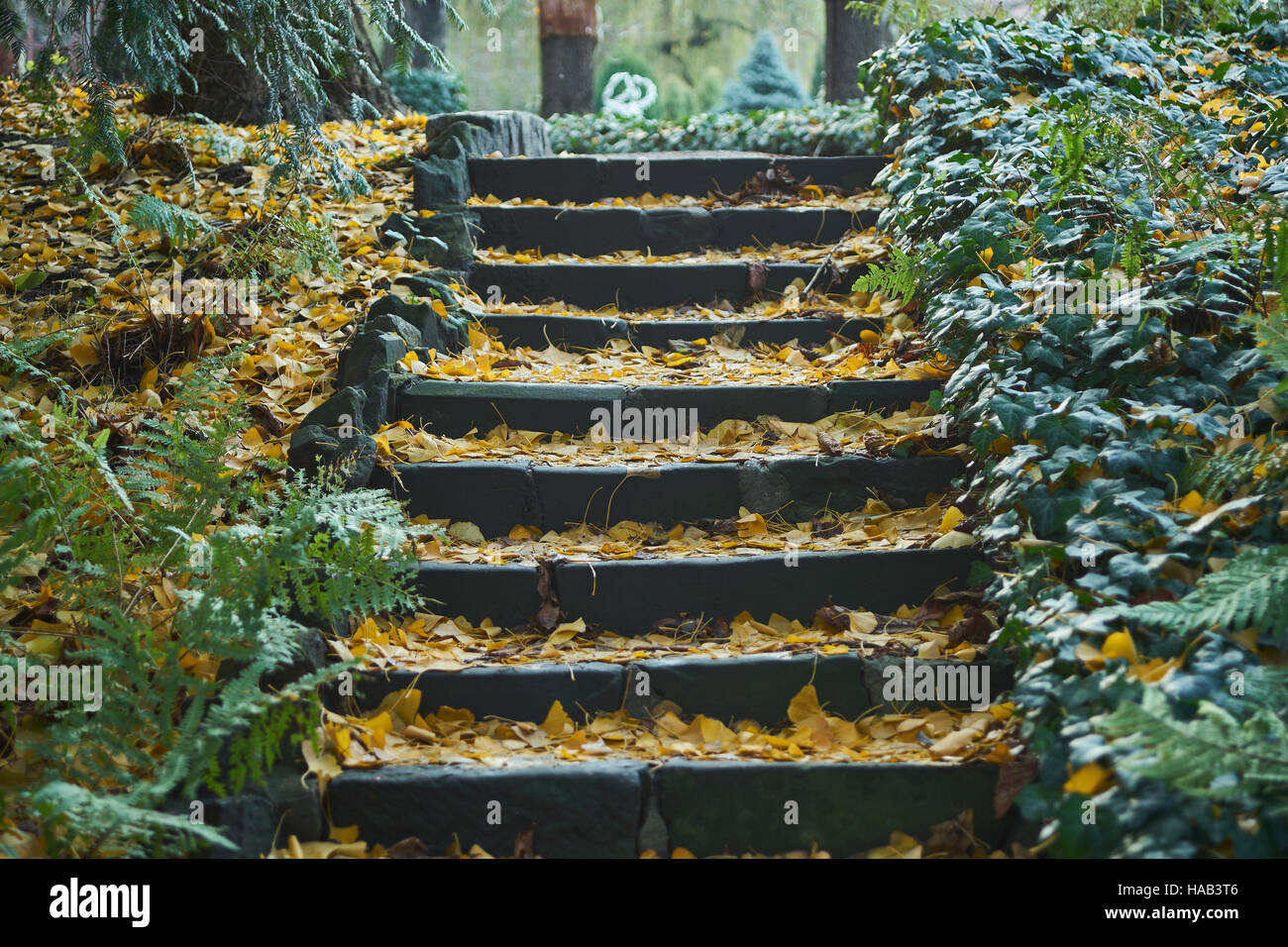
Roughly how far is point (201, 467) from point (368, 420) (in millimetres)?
714

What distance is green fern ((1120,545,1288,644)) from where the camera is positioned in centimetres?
168

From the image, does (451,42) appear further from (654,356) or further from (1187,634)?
(1187,634)

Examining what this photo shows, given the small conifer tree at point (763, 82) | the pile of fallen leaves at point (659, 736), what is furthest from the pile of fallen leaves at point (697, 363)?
the small conifer tree at point (763, 82)

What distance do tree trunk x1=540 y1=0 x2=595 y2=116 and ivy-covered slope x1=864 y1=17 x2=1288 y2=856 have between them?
692 cm

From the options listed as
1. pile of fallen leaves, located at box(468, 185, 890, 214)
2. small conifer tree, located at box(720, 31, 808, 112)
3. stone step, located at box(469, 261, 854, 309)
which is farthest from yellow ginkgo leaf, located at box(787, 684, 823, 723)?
small conifer tree, located at box(720, 31, 808, 112)

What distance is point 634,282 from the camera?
167 inches

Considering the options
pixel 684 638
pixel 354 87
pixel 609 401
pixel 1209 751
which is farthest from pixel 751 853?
pixel 354 87

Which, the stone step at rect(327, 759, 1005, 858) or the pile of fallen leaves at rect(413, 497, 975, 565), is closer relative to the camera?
the stone step at rect(327, 759, 1005, 858)

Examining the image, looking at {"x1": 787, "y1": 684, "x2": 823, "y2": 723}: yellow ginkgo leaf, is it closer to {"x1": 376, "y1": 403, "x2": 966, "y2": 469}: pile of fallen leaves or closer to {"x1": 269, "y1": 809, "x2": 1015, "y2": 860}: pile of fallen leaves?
{"x1": 269, "y1": 809, "x2": 1015, "y2": 860}: pile of fallen leaves

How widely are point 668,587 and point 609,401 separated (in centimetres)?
89

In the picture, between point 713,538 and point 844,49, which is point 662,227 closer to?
point 713,538

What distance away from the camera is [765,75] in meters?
13.4
